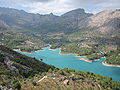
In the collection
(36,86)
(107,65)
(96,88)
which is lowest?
(107,65)

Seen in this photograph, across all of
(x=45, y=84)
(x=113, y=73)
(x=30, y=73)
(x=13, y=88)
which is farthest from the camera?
(x=113, y=73)

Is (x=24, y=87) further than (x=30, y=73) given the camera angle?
No

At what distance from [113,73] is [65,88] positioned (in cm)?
10194

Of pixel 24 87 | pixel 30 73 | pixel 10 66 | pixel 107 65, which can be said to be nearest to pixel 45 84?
pixel 24 87

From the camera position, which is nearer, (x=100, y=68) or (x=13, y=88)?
(x=13, y=88)

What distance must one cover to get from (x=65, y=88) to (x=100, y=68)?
378ft

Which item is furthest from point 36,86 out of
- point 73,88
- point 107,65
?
point 107,65

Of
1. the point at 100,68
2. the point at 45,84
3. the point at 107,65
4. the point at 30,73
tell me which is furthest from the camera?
the point at 107,65

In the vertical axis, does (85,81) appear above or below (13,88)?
below

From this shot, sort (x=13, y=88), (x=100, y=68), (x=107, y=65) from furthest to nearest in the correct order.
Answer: (x=107, y=65) < (x=100, y=68) < (x=13, y=88)

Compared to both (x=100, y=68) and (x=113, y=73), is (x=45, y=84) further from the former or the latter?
(x=100, y=68)

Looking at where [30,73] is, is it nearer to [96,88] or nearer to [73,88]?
[73,88]

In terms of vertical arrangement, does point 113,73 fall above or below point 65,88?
below

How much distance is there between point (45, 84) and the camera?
215 feet
